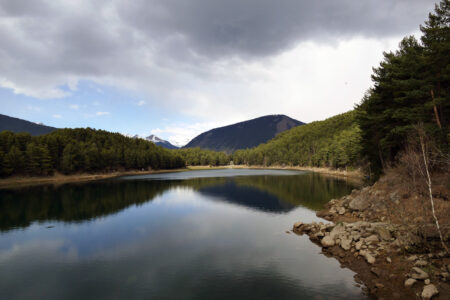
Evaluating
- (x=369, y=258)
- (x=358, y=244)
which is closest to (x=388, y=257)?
(x=369, y=258)

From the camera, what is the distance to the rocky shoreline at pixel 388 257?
15002mm

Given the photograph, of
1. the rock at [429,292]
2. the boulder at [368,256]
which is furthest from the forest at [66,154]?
the rock at [429,292]

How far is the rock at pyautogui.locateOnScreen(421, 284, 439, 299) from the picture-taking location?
13750 millimetres

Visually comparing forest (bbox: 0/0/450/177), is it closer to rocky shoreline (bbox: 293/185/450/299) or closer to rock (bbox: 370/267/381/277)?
rocky shoreline (bbox: 293/185/450/299)

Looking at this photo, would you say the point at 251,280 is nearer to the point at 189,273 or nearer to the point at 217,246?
the point at 189,273

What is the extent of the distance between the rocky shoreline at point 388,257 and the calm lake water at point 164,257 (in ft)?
4.95

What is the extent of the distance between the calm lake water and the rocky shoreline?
1.51 m

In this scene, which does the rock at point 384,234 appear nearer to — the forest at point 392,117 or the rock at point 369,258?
the rock at point 369,258

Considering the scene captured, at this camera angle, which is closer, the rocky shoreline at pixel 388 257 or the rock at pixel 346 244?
the rocky shoreline at pixel 388 257

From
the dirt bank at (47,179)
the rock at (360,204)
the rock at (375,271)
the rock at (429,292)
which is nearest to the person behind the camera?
the rock at (429,292)

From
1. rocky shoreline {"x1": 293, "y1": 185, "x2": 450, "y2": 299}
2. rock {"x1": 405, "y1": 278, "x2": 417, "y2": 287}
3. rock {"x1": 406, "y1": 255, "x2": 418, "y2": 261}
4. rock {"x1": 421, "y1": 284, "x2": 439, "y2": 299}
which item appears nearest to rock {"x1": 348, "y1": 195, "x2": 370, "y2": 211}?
rocky shoreline {"x1": 293, "y1": 185, "x2": 450, "y2": 299}

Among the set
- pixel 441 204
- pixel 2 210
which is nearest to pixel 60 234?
pixel 2 210

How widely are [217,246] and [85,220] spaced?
Answer: 24.5m

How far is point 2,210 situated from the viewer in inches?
1748
